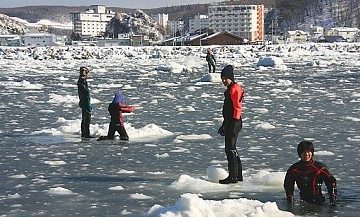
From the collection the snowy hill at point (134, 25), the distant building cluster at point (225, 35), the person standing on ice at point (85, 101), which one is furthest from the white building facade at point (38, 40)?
the person standing on ice at point (85, 101)

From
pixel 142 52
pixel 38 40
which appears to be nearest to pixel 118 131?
pixel 142 52

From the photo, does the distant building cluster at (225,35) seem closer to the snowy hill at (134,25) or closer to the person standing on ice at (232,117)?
the snowy hill at (134,25)

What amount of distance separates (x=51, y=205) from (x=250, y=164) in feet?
9.54

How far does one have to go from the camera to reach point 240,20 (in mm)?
163250

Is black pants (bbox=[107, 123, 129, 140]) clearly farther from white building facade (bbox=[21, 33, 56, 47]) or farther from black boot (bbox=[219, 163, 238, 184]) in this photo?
white building facade (bbox=[21, 33, 56, 47])

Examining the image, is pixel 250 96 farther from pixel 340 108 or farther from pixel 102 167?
pixel 102 167

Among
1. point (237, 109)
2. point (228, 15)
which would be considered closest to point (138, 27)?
point (228, 15)

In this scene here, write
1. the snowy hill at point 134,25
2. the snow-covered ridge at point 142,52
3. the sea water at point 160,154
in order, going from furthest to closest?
the snowy hill at point 134,25, the snow-covered ridge at point 142,52, the sea water at point 160,154

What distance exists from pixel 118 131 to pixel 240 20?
15663 cm

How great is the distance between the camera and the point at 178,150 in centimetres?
871

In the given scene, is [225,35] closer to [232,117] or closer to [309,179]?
[232,117]

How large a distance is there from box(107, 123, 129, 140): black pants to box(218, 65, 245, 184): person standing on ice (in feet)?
11.1

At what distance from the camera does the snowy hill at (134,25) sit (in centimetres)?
17762

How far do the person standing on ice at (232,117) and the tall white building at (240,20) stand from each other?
152219 mm
